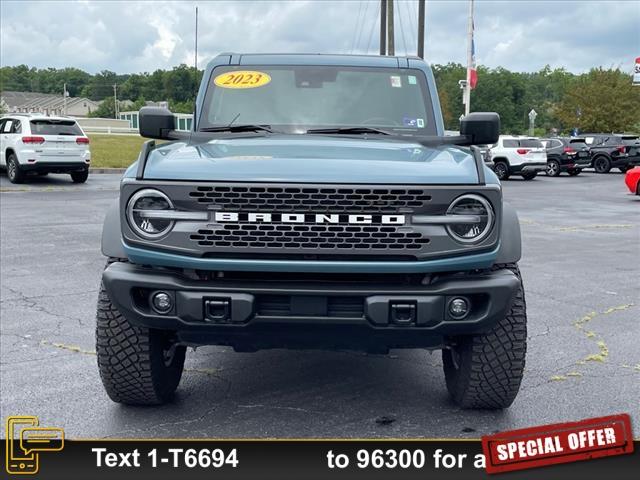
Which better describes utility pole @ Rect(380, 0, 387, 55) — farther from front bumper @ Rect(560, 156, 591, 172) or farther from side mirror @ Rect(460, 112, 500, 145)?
side mirror @ Rect(460, 112, 500, 145)

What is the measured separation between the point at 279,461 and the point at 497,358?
1.21m

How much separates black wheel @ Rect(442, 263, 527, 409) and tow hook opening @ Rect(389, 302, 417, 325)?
1.84ft

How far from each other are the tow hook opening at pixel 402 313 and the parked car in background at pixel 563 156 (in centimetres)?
2897

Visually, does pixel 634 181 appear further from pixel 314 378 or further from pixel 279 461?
pixel 279 461

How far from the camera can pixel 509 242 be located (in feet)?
12.0

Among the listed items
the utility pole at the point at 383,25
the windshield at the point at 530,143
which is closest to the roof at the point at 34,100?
the utility pole at the point at 383,25

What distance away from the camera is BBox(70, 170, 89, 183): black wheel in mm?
20828

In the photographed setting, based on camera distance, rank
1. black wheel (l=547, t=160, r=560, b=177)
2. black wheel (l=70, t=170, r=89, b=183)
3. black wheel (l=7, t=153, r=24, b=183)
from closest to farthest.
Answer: black wheel (l=7, t=153, r=24, b=183), black wheel (l=70, t=170, r=89, b=183), black wheel (l=547, t=160, r=560, b=177)

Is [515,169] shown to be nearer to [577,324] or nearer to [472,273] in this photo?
[577,324]

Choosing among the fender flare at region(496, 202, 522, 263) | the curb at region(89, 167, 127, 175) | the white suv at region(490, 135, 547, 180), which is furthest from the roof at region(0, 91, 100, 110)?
the fender flare at region(496, 202, 522, 263)

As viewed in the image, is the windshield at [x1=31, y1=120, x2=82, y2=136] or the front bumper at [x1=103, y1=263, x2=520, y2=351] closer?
the front bumper at [x1=103, y1=263, x2=520, y2=351]

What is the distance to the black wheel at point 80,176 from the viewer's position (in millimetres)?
→ 20828

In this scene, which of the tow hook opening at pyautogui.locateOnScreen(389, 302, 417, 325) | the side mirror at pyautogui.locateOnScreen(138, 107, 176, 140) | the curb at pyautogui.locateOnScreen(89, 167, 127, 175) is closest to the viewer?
the tow hook opening at pyautogui.locateOnScreen(389, 302, 417, 325)

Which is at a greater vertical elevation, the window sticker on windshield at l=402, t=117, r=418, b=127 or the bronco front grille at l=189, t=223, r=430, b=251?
the window sticker on windshield at l=402, t=117, r=418, b=127
